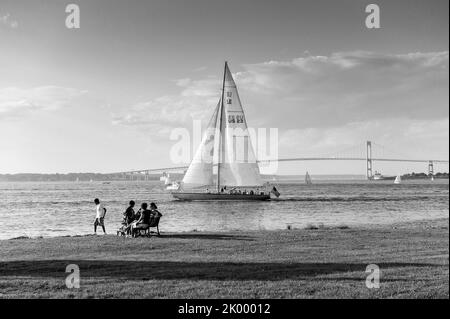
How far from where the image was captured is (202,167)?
62.8 metres

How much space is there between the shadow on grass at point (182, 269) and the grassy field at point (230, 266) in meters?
0.02

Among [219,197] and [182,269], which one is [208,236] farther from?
[219,197]

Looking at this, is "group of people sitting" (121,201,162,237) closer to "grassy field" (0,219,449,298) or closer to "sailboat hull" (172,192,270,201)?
"grassy field" (0,219,449,298)

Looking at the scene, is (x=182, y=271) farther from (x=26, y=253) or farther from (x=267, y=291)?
(x=26, y=253)

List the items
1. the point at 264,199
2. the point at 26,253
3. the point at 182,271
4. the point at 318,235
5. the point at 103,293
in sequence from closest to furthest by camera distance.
Answer: the point at 103,293 → the point at 182,271 → the point at 26,253 → the point at 318,235 → the point at 264,199

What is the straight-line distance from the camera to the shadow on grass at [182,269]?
10.8 m

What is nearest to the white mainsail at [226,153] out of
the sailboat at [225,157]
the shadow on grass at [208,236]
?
the sailboat at [225,157]

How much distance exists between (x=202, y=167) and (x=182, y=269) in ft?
168

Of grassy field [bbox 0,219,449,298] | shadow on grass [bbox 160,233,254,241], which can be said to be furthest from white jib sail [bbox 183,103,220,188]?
grassy field [bbox 0,219,449,298]

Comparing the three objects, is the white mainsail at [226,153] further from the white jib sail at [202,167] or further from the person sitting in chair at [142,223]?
the person sitting in chair at [142,223]
